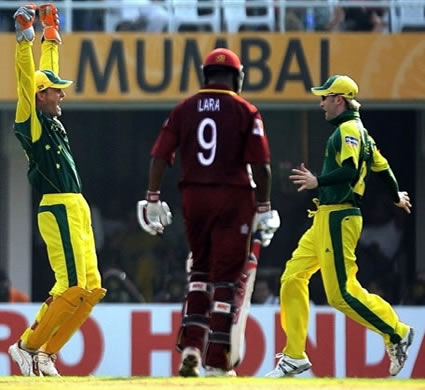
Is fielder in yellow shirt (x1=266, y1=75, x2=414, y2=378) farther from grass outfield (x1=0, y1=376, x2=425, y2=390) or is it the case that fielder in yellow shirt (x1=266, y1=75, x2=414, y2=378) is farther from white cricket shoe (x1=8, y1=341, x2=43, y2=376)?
white cricket shoe (x1=8, y1=341, x2=43, y2=376)

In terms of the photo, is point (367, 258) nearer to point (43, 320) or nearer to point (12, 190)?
point (12, 190)

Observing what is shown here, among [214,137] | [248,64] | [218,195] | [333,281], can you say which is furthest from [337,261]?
[248,64]

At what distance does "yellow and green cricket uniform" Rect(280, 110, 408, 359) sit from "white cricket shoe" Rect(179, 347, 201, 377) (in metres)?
1.86

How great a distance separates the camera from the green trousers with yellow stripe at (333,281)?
11781 mm

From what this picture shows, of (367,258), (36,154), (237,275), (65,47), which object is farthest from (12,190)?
(237,275)

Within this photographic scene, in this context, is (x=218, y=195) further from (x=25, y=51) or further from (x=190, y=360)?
(x=25, y=51)

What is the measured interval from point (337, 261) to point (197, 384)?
8.40ft

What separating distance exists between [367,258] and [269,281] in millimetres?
1247

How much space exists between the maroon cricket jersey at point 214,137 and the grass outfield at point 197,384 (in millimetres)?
1240

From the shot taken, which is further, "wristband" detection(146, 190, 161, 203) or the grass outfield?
"wristband" detection(146, 190, 161, 203)

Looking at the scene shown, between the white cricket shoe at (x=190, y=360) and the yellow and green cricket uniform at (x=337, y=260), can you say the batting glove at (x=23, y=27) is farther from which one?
the white cricket shoe at (x=190, y=360)

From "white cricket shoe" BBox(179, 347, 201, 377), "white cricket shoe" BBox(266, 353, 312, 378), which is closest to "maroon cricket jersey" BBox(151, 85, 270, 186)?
"white cricket shoe" BBox(179, 347, 201, 377)

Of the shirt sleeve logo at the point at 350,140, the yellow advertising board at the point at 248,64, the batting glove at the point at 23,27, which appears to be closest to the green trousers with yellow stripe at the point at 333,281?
the shirt sleeve logo at the point at 350,140

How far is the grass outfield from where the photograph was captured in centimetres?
945
